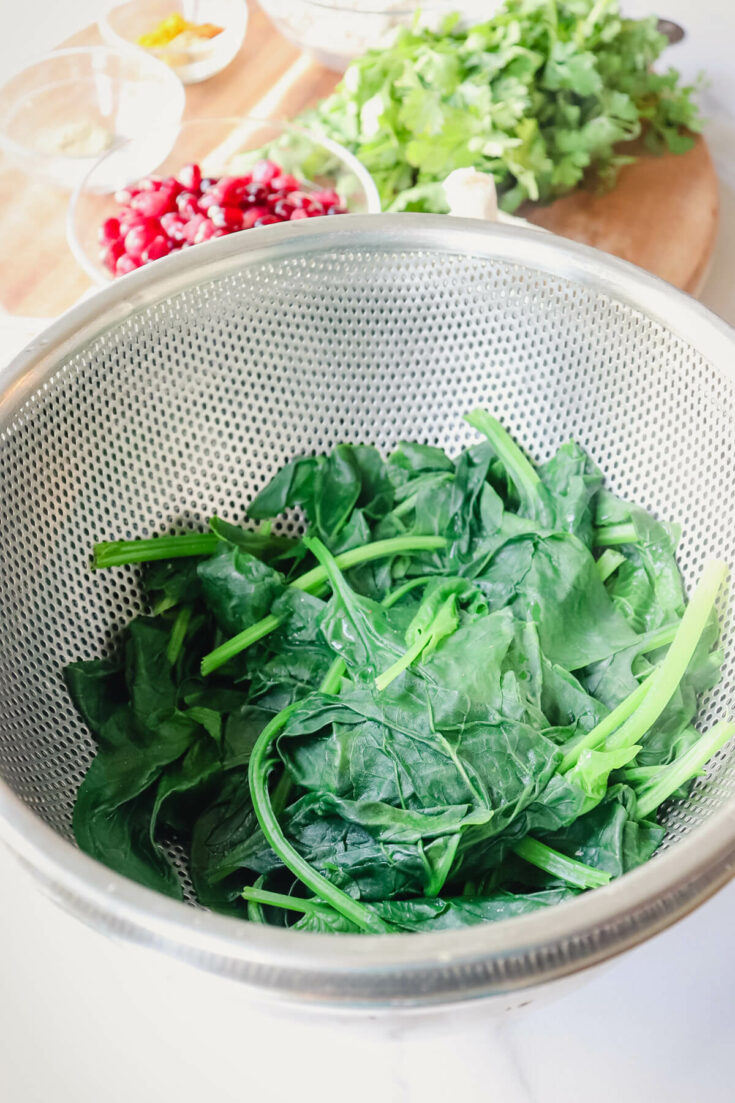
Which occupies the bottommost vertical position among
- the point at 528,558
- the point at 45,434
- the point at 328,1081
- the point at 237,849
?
the point at 328,1081

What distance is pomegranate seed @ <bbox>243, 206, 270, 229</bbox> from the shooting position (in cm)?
138

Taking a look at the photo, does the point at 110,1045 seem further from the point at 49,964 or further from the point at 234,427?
the point at 234,427

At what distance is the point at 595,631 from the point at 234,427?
45 centimetres

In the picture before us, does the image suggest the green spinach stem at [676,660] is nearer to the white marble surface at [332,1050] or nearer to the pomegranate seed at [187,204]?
the white marble surface at [332,1050]

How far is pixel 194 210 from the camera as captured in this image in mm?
1392

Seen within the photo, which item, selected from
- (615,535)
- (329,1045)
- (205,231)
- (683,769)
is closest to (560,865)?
(683,769)

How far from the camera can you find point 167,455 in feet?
3.43

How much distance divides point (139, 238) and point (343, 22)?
695mm

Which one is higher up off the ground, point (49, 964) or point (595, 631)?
point (595, 631)

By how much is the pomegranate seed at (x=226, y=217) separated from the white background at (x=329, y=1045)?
0.92 meters

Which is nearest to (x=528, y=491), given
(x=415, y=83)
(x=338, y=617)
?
(x=338, y=617)

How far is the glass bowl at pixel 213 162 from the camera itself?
145 centimetres

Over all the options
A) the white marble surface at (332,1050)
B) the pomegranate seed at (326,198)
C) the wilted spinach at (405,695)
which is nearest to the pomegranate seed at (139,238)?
the pomegranate seed at (326,198)

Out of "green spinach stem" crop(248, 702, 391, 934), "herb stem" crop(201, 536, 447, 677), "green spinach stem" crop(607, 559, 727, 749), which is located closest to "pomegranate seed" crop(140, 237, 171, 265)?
"herb stem" crop(201, 536, 447, 677)
